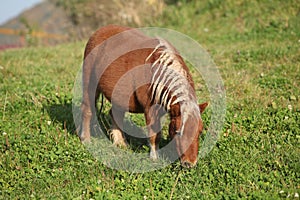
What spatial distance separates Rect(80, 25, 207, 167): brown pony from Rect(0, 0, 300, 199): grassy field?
429 mm

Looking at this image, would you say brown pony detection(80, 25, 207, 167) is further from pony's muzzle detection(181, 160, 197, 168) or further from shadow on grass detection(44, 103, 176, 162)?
shadow on grass detection(44, 103, 176, 162)

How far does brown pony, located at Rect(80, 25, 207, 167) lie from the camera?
4.83 m

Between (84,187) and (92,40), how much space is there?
2.34 meters

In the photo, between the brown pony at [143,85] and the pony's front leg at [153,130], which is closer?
the brown pony at [143,85]

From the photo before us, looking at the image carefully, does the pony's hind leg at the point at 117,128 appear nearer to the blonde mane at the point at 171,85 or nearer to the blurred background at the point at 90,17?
the blonde mane at the point at 171,85

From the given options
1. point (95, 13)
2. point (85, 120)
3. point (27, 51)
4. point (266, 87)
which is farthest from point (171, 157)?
point (95, 13)

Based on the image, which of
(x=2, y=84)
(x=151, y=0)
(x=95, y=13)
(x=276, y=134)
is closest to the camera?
(x=276, y=134)

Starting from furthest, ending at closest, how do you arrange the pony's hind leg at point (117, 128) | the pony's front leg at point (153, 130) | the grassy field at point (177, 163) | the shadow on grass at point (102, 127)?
1. the pony's hind leg at point (117, 128)
2. the shadow on grass at point (102, 127)
3. the pony's front leg at point (153, 130)
4. the grassy field at point (177, 163)

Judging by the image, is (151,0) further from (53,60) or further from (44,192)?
(44,192)

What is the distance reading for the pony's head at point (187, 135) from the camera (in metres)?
4.76

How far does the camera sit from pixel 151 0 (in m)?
14.8

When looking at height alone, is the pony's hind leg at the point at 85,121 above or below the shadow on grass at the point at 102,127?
above

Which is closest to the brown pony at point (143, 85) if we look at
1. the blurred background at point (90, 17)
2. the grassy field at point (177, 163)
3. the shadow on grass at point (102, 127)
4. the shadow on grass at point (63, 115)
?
the shadow on grass at point (102, 127)

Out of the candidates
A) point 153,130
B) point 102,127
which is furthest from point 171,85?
point 102,127
